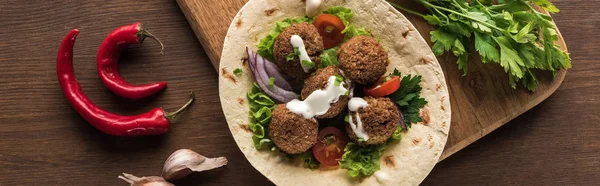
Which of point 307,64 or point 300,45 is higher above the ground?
point 300,45

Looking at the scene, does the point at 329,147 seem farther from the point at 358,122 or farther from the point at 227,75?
the point at 227,75

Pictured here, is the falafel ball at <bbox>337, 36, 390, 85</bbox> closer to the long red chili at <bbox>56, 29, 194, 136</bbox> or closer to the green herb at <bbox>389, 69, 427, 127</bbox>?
the green herb at <bbox>389, 69, 427, 127</bbox>

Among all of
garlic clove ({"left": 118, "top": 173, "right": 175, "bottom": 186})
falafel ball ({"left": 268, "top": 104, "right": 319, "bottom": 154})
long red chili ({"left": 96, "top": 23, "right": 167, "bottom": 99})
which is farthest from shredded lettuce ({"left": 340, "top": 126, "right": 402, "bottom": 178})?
long red chili ({"left": 96, "top": 23, "right": 167, "bottom": 99})

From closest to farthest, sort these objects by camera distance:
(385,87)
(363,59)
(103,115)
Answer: (363,59), (385,87), (103,115)

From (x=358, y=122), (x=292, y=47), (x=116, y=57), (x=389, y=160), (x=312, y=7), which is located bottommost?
(x=389, y=160)

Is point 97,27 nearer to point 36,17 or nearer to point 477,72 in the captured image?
point 36,17

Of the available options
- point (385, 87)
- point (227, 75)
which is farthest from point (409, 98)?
point (227, 75)

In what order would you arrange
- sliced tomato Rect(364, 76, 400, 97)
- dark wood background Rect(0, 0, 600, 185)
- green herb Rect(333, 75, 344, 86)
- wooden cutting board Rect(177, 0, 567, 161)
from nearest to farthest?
green herb Rect(333, 75, 344, 86)
sliced tomato Rect(364, 76, 400, 97)
wooden cutting board Rect(177, 0, 567, 161)
dark wood background Rect(0, 0, 600, 185)
